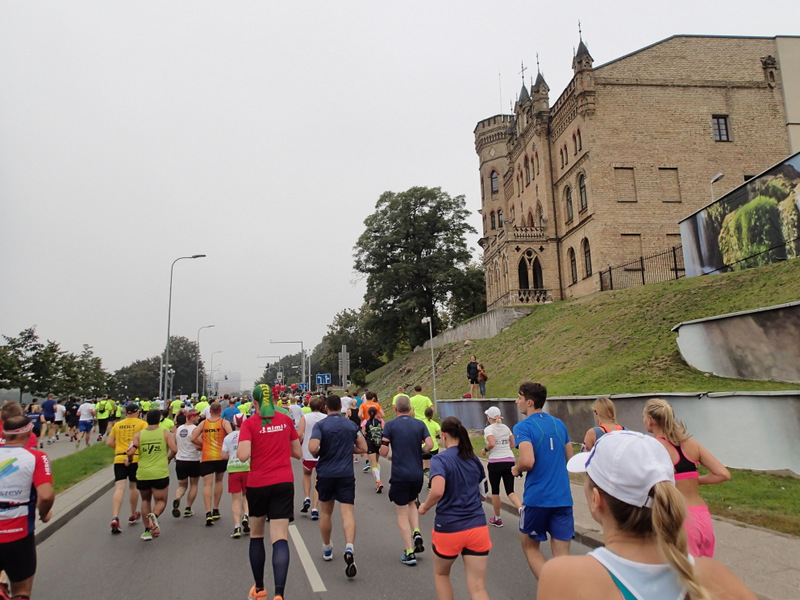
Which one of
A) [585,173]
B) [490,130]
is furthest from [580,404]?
[490,130]

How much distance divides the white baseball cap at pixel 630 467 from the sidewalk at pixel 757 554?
174 inches

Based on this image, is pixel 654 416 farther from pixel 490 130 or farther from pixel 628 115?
pixel 490 130

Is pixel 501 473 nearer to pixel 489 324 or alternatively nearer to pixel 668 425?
pixel 668 425

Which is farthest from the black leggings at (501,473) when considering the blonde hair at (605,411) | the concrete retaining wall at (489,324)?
the concrete retaining wall at (489,324)

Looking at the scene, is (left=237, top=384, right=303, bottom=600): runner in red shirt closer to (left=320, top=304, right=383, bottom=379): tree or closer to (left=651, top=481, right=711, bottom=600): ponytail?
(left=651, top=481, right=711, bottom=600): ponytail

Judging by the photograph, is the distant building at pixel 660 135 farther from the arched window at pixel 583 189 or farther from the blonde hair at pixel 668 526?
the blonde hair at pixel 668 526

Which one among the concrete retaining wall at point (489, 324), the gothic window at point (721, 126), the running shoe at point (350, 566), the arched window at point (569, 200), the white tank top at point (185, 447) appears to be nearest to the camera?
the running shoe at point (350, 566)

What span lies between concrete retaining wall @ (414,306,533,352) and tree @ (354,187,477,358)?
371 inches

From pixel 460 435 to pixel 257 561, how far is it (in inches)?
92.2

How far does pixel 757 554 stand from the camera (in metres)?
6.38

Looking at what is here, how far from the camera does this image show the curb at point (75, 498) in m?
8.77

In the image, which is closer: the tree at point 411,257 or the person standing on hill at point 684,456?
the person standing on hill at point 684,456

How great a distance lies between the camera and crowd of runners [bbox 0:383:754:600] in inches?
75.1

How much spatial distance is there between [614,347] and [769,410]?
11.1 m
